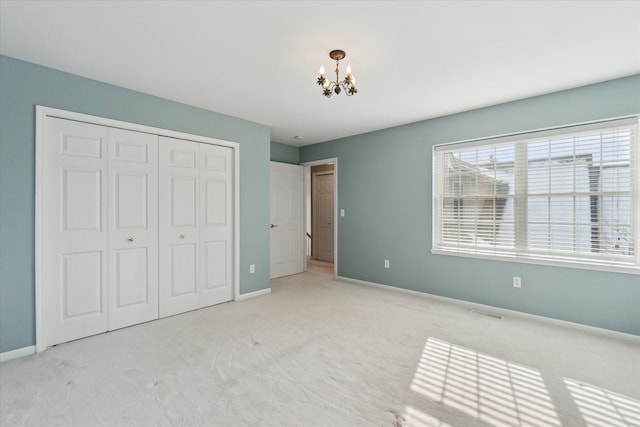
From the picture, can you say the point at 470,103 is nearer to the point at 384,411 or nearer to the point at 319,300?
the point at 319,300

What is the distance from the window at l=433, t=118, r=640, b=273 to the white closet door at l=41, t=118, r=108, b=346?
3966 mm

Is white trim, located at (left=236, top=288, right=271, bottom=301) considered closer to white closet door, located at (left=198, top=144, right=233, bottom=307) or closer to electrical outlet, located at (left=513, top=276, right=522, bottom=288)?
white closet door, located at (left=198, top=144, right=233, bottom=307)

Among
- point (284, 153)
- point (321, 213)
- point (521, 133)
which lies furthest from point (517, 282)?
point (321, 213)

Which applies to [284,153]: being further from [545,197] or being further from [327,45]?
[545,197]

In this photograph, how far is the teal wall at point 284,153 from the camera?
562 centimetres

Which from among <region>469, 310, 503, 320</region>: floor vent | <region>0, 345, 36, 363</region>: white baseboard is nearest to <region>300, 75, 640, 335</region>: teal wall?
<region>469, 310, 503, 320</region>: floor vent

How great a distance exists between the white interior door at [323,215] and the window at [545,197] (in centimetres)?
340

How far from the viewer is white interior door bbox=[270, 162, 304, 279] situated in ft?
18.2

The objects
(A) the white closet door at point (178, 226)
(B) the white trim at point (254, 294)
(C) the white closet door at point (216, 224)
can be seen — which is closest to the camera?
(A) the white closet door at point (178, 226)

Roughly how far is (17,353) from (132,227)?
1337mm

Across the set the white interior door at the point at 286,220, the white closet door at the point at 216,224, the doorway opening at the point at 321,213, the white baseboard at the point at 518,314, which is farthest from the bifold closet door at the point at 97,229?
the doorway opening at the point at 321,213

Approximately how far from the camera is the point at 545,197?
3395 mm

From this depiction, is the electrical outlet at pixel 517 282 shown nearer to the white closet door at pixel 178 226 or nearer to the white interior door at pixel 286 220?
the white interior door at pixel 286 220

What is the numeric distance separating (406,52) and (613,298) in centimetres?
307
